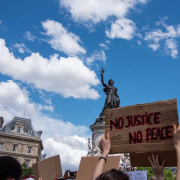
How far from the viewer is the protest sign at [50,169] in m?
5.75

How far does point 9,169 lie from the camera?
2.21 meters

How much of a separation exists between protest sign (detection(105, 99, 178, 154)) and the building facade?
168ft

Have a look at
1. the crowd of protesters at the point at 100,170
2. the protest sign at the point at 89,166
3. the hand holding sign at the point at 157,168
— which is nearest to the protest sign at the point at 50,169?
the protest sign at the point at 89,166

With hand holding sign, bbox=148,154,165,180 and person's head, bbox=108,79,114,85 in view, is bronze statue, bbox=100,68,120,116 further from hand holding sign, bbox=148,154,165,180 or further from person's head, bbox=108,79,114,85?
hand holding sign, bbox=148,154,165,180

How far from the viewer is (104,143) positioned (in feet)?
10.9

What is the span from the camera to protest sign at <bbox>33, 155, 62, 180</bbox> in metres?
5.75

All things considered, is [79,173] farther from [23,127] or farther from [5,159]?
[23,127]

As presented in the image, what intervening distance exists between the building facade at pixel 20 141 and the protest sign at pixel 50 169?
48303mm

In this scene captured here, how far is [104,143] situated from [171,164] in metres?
0.95

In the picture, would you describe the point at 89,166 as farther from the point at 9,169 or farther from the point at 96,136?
the point at 96,136

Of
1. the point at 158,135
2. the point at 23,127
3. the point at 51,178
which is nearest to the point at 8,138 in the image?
the point at 23,127

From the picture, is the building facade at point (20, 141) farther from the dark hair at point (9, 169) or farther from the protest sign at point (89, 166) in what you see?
the dark hair at point (9, 169)

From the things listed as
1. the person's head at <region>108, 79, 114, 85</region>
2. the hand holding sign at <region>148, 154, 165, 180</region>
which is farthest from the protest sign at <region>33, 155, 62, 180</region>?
the person's head at <region>108, 79, 114, 85</region>

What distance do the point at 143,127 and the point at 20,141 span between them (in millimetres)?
52947
